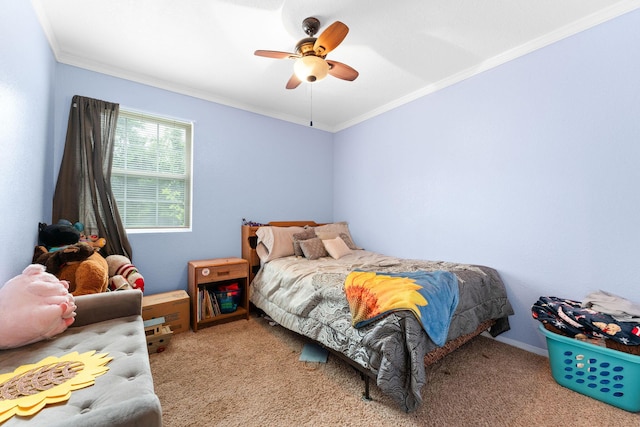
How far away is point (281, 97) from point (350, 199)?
1.73m

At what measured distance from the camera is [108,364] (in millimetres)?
1146

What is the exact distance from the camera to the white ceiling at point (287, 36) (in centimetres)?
187

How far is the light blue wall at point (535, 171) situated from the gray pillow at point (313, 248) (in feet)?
3.18

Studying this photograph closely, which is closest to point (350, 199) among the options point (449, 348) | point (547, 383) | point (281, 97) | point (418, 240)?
point (418, 240)

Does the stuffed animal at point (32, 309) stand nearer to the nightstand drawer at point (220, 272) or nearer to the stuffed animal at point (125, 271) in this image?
the stuffed animal at point (125, 271)

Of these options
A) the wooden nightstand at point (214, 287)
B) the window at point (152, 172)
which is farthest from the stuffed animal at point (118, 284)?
the window at point (152, 172)

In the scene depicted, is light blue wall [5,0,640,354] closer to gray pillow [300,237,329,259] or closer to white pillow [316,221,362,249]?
white pillow [316,221,362,249]

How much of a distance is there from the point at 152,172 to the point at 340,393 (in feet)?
9.19

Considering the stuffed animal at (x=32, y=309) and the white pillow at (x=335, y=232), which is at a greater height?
the white pillow at (x=335, y=232)

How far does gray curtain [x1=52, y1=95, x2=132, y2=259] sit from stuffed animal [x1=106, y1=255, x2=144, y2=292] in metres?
0.22

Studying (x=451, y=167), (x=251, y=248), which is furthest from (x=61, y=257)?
(x=451, y=167)

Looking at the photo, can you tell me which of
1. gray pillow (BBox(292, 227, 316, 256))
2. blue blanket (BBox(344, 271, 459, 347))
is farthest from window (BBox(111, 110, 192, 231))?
blue blanket (BBox(344, 271, 459, 347))

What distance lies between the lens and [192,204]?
3.06 metres

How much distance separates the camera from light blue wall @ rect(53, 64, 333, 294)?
2652mm
